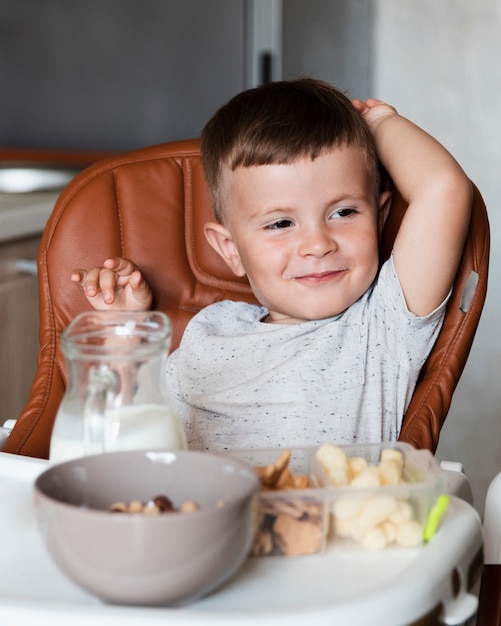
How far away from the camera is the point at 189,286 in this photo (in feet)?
4.58

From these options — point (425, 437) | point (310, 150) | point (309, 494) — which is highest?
point (310, 150)

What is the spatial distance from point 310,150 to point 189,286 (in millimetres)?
307

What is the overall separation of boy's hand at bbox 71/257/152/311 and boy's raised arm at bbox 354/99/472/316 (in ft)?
1.15

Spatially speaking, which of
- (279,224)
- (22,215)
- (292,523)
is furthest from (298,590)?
(22,215)

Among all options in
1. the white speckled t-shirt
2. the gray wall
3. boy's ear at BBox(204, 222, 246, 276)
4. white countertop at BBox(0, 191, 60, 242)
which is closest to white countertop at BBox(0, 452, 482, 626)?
the white speckled t-shirt

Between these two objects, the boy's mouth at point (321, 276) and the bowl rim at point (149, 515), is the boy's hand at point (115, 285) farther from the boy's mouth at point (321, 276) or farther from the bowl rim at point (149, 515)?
the bowl rim at point (149, 515)

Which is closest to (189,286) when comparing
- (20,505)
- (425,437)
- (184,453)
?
(425,437)

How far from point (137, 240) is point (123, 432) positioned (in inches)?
26.3

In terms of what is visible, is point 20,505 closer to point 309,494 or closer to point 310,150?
point 309,494

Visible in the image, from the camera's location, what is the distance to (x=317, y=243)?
1179mm

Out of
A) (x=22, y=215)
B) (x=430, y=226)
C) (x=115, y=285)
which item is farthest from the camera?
(x=22, y=215)

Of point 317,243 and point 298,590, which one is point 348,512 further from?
point 317,243

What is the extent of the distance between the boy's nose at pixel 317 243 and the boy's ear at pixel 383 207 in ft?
0.41

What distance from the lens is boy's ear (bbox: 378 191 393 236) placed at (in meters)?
1.28
